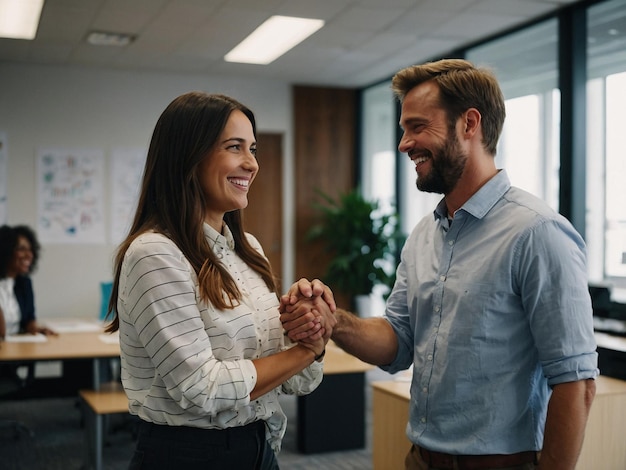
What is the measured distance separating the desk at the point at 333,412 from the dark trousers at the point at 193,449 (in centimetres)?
279

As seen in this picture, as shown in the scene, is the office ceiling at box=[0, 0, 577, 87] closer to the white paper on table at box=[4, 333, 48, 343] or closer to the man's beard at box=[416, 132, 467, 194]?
the white paper on table at box=[4, 333, 48, 343]

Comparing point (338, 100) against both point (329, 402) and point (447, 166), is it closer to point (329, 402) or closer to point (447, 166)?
point (329, 402)

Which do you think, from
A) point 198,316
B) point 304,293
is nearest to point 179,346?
point 198,316

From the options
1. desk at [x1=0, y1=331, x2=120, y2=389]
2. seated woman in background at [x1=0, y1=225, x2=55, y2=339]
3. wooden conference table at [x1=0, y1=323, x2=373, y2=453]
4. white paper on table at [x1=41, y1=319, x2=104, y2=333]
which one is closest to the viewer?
desk at [x1=0, y1=331, x2=120, y2=389]

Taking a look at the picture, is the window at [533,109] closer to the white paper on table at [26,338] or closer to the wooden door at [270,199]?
the wooden door at [270,199]

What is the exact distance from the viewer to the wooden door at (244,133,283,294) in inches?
323

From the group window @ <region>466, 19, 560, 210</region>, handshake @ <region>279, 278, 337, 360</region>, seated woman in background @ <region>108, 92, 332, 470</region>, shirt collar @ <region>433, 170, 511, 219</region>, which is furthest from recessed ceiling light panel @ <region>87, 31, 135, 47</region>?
shirt collar @ <region>433, 170, 511, 219</region>

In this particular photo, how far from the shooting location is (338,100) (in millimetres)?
8484

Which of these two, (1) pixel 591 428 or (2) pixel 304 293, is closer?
(2) pixel 304 293

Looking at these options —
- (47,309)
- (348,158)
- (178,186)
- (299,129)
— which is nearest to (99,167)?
(47,309)

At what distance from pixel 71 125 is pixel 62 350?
3.92 metres

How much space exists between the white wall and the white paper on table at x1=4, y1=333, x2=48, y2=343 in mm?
2777

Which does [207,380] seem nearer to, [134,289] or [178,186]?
[134,289]

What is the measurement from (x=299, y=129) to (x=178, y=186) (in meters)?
6.75
